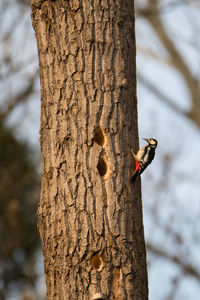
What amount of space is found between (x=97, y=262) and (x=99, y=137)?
91cm

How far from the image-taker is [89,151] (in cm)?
381

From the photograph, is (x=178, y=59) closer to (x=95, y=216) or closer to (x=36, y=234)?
(x=36, y=234)

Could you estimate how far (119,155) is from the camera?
3.88 metres

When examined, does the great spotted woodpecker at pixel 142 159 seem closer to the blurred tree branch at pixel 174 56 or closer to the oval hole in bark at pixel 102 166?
the oval hole in bark at pixel 102 166

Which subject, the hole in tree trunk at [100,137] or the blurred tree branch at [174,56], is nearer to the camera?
the hole in tree trunk at [100,137]

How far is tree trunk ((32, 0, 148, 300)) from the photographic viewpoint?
363cm

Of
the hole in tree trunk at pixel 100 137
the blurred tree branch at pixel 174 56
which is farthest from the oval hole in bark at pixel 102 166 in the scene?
the blurred tree branch at pixel 174 56

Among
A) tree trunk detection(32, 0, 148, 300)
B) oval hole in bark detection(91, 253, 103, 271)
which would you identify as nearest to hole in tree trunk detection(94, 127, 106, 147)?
tree trunk detection(32, 0, 148, 300)

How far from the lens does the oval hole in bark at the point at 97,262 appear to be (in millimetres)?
3621

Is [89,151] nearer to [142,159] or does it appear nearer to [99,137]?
[99,137]

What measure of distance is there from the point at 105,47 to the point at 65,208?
1.27m

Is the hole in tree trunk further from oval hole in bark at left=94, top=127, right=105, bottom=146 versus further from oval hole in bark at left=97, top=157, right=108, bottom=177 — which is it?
oval hole in bark at left=97, top=157, right=108, bottom=177

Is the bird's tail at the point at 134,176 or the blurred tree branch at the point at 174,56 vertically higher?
the blurred tree branch at the point at 174,56

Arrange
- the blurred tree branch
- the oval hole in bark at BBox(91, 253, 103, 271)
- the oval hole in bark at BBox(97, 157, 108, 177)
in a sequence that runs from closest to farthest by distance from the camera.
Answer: the oval hole in bark at BBox(91, 253, 103, 271)
the oval hole in bark at BBox(97, 157, 108, 177)
the blurred tree branch
